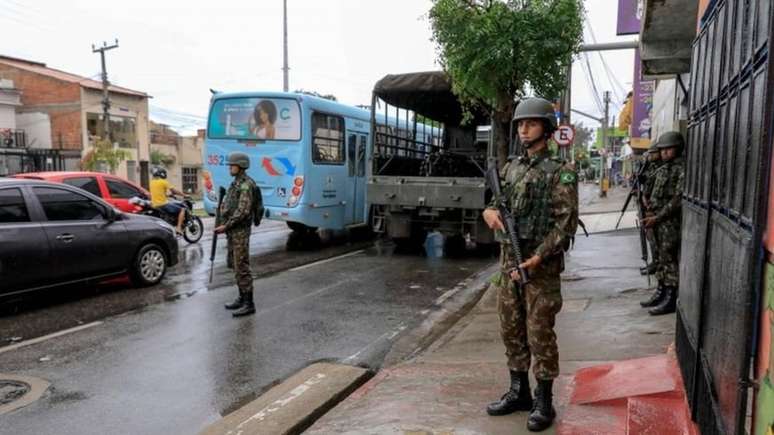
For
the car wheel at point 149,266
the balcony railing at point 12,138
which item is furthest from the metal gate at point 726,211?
the balcony railing at point 12,138

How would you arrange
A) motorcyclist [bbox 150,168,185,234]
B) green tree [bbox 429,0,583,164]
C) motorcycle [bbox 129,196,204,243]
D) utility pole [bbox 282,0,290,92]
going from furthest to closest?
1. utility pole [bbox 282,0,290,92]
2. motorcyclist [bbox 150,168,185,234]
3. motorcycle [bbox 129,196,204,243]
4. green tree [bbox 429,0,583,164]

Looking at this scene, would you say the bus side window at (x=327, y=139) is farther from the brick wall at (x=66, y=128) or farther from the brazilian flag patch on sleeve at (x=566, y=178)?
the brick wall at (x=66, y=128)

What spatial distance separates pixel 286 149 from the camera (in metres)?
11.6

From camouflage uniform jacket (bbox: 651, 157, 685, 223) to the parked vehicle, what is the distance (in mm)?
6374

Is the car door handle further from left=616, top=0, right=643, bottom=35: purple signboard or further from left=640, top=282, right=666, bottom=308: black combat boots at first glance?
left=616, top=0, right=643, bottom=35: purple signboard

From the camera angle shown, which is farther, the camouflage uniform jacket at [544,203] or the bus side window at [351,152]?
the bus side window at [351,152]

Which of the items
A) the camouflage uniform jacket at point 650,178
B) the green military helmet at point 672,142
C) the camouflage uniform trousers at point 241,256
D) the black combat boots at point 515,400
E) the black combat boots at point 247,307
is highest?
the green military helmet at point 672,142

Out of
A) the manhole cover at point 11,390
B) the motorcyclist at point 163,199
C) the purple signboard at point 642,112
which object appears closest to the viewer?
the manhole cover at point 11,390

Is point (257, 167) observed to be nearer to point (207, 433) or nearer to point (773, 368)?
point (207, 433)

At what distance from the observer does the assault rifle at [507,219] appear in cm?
343

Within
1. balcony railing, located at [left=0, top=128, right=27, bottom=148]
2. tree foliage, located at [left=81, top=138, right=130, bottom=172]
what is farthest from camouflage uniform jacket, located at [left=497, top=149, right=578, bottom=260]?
balcony railing, located at [left=0, top=128, right=27, bottom=148]

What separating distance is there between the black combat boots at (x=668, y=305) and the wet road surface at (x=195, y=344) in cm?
246

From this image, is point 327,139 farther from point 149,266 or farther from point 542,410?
point 542,410

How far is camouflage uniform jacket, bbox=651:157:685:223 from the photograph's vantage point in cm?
568
